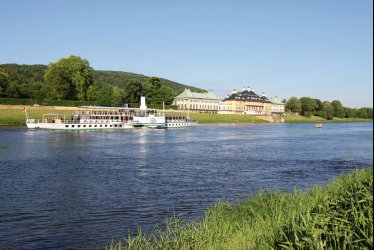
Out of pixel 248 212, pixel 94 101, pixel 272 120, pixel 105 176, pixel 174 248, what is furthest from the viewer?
pixel 272 120

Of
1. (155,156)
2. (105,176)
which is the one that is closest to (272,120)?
(155,156)

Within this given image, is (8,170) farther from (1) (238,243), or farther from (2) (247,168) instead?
(1) (238,243)

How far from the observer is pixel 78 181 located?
27312 mm

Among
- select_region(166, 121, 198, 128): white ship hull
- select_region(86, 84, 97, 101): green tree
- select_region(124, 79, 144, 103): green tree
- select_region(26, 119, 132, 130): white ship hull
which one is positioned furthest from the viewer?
select_region(124, 79, 144, 103): green tree

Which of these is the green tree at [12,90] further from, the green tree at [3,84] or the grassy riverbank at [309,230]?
the grassy riverbank at [309,230]

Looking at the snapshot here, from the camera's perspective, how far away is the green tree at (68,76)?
127113 mm

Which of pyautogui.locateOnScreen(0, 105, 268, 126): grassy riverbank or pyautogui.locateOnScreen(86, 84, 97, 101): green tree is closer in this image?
pyautogui.locateOnScreen(0, 105, 268, 126): grassy riverbank

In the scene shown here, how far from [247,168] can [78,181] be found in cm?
1316

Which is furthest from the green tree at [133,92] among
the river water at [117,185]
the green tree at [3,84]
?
the river water at [117,185]

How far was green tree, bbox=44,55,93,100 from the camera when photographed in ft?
417

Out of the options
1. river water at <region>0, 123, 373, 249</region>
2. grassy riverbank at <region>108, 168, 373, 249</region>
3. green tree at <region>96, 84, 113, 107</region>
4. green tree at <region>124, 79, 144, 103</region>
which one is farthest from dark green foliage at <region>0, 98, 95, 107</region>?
grassy riverbank at <region>108, 168, 373, 249</region>

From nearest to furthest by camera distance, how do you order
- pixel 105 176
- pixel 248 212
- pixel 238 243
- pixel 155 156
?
pixel 238 243, pixel 248 212, pixel 105 176, pixel 155 156

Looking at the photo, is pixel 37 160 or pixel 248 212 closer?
pixel 248 212

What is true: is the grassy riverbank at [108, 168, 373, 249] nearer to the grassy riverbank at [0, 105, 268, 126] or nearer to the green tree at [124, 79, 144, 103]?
the grassy riverbank at [0, 105, 268, 126]
